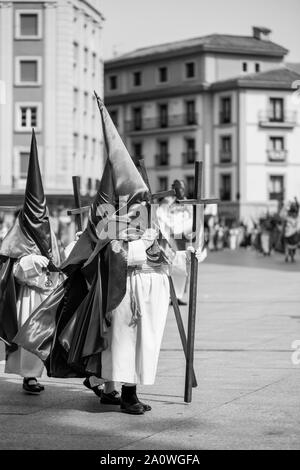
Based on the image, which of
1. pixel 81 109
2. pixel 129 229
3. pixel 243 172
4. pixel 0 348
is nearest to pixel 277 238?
pixel 81 109

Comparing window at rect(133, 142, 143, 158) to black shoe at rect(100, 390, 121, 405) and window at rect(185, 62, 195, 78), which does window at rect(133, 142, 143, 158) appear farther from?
black shoe at rect(100, 390, 121, 405)

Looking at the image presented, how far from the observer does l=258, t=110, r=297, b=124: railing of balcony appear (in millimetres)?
66750

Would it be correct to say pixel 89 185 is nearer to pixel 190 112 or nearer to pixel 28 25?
pixel 28 25

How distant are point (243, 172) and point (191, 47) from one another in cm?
933

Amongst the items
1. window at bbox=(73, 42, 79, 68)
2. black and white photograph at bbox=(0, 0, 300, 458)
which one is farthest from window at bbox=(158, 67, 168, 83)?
black and white photograph at bbox=(0, 0, 300, 458)

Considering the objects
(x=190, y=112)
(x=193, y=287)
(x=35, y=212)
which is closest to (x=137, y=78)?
(x=190, y=112)

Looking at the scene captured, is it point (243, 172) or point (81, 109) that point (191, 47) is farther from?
point (81, 109)

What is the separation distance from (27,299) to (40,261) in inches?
15.6

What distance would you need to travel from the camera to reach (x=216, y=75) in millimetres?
67875

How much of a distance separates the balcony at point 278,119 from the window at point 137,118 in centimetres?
953

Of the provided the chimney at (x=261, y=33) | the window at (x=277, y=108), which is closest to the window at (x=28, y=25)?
the window at (x=277, y=108)

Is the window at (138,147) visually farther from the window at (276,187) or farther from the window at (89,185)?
the window at (89,185)

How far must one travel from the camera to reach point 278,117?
67562 mm

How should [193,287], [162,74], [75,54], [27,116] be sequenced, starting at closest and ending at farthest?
[193,287]
[27,116]
[75,54]
[162,74]
